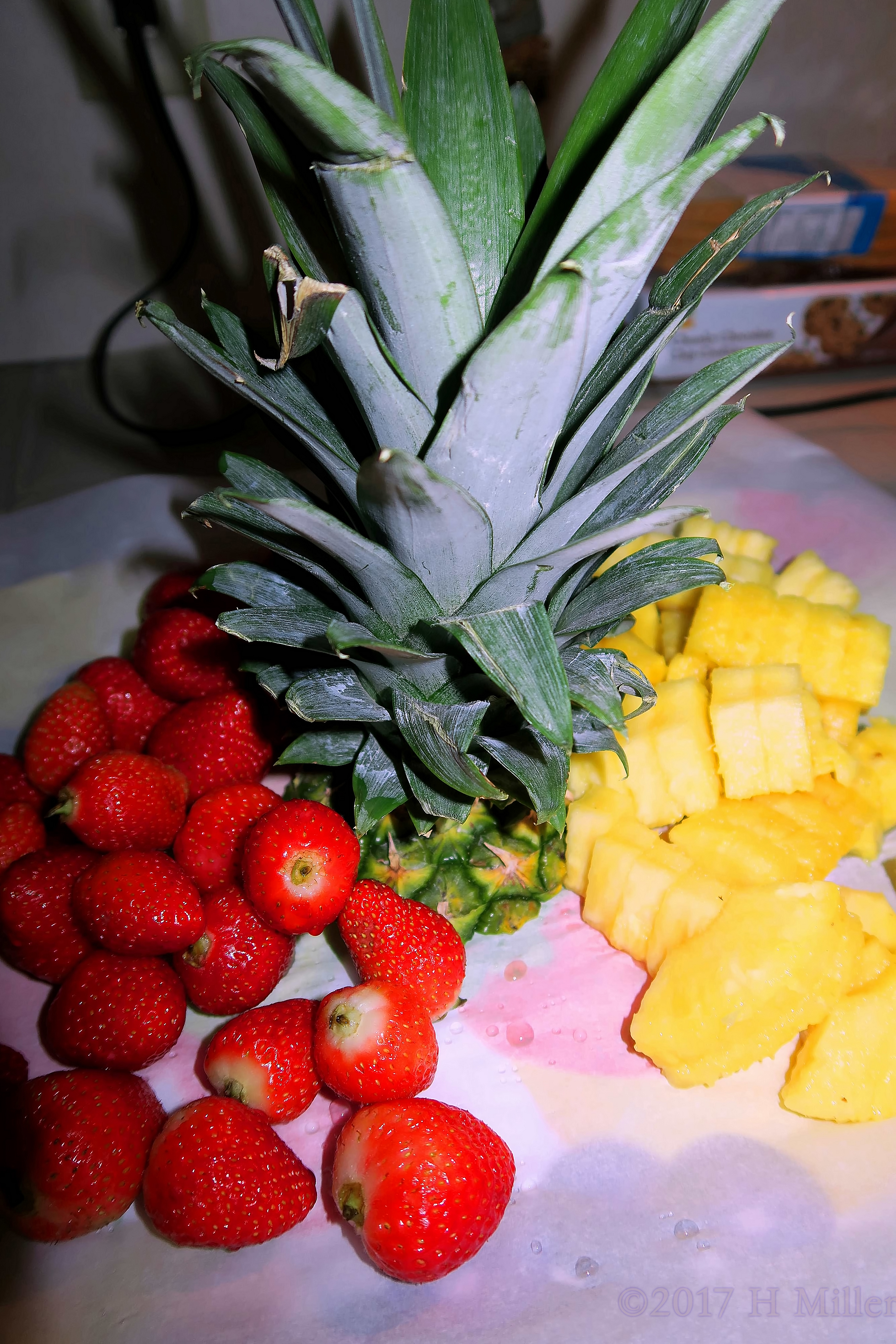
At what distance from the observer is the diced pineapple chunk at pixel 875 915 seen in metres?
0.86

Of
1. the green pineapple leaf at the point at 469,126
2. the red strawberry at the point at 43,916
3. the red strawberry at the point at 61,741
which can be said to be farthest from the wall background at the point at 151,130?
the red strawberry at the point at 43,916

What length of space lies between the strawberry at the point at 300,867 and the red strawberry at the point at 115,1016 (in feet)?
0.40

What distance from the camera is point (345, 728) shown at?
83cm

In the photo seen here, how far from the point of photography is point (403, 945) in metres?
0.79

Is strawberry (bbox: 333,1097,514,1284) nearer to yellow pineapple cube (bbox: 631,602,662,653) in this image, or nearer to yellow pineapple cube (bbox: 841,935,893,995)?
yellow pineapple cube (bbox: 841,935,893,995)

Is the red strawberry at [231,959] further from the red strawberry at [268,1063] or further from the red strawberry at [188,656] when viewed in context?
the red strawberry at [188,656]

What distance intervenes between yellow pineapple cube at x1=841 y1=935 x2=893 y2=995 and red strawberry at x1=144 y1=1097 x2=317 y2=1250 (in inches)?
20.9

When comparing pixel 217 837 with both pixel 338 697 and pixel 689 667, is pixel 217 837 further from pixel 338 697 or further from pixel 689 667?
pixel 689 667

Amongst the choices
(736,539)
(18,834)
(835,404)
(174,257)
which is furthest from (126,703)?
(835,404)

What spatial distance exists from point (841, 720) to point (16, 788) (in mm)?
988

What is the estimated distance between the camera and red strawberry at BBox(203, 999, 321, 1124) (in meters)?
0.74

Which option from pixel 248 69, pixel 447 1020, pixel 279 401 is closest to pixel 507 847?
pixel 447 1020

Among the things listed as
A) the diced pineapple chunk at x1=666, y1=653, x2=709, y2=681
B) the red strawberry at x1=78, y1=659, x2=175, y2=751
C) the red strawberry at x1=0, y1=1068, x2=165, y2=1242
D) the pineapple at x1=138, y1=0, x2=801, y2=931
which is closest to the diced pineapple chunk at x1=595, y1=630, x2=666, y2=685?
the diced pineapple chunk at x1=666, y1=653, x2=709, y2=681

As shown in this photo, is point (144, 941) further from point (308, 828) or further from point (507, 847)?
point (507, 847)
